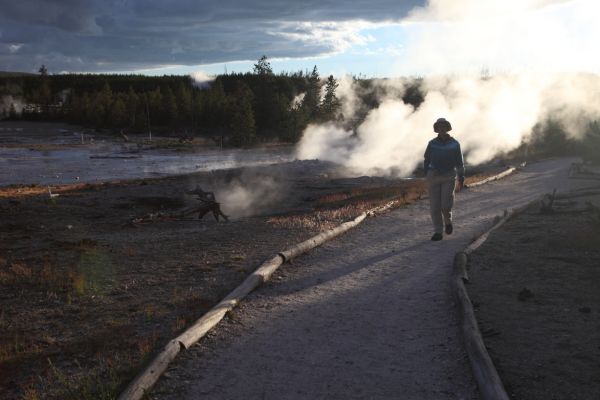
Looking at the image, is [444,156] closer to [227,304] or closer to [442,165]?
[442,165]

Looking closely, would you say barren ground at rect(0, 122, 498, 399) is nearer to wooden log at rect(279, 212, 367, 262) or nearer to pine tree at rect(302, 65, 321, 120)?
wooden log at rect(279, 212, 367, 262)

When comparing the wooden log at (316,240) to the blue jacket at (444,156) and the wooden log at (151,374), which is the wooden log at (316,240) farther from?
the wooden log at (151,374)

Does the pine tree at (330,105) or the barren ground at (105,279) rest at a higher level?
the pine tree at (330,105)

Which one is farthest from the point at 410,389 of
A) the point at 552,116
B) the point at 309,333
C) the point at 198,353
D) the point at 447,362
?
the point at 552,116

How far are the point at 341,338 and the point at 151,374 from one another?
7.82ft

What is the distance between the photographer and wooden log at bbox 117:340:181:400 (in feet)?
17.4

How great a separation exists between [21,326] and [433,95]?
1395 inches

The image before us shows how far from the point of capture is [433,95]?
3938 centimetres

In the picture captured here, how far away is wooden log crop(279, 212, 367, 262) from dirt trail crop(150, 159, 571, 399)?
0.23 m

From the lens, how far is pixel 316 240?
480 inches

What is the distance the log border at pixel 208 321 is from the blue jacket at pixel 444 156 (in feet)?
10.1

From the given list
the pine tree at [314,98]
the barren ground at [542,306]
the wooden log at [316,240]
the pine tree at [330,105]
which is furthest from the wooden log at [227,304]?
the pine tree at [314,98]

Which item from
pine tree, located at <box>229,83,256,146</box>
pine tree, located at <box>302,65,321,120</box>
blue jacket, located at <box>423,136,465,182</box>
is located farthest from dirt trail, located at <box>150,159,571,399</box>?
pine tree, located at <box>302,65,321,120</box>

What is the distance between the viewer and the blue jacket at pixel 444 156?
36.6ft
